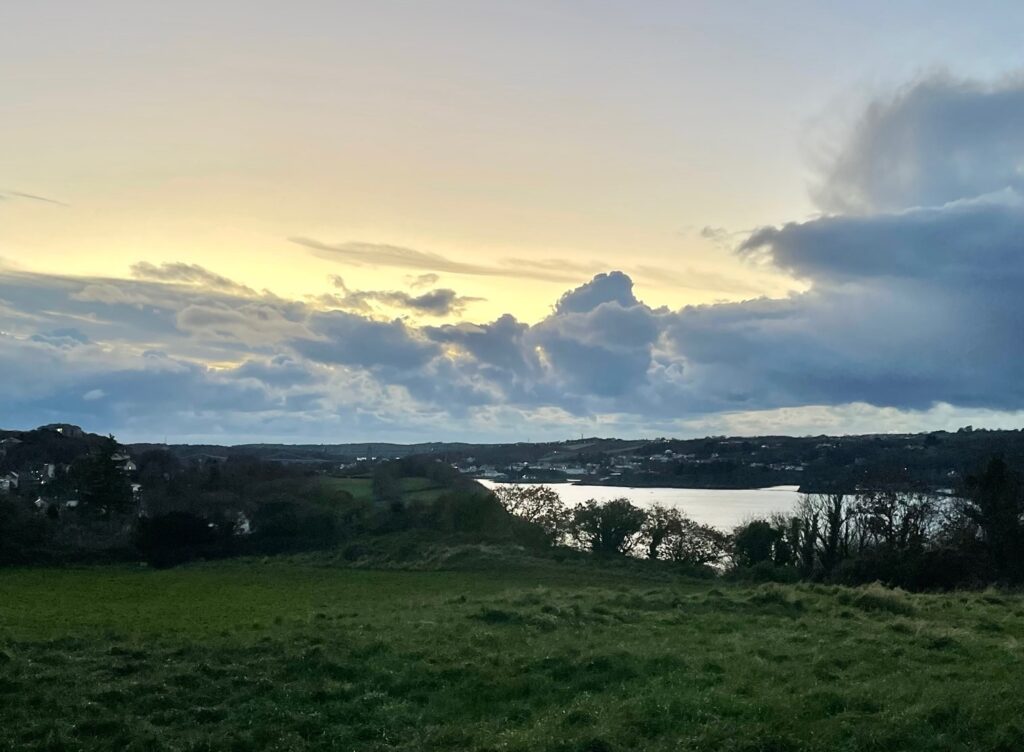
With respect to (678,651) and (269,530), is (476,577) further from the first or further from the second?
(678,651)

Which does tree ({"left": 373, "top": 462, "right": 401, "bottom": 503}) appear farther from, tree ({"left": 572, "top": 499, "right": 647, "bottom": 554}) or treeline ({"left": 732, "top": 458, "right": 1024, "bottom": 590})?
treeline ({"left": 732, "top": 458, "right": 1024, "bottom": 590})

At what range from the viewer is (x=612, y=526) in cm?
5725

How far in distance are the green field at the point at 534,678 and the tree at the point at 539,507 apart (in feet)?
124

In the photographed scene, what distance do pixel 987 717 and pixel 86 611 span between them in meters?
24.1

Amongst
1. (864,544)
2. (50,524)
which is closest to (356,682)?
(864,544)

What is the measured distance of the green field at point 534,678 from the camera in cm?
1038

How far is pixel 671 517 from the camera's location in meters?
56.1

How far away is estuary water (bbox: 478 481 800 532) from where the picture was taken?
6669 centimetres

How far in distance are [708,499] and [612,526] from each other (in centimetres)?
4044

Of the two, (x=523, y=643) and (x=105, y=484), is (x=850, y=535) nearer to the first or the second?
(x=523, y=643)

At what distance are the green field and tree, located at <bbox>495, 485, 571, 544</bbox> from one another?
3773 cm

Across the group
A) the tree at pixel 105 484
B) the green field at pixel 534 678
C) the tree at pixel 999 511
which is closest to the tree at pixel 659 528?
the tree at pixel 999 511

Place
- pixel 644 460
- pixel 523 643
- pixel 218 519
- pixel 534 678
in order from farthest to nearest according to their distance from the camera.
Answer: pixel 644 460
pixel 218 519
pixel 523 643
pixel 534 678

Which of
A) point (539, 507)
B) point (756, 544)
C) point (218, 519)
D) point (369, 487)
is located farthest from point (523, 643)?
point (369, 487)
